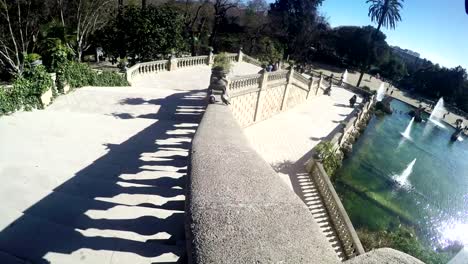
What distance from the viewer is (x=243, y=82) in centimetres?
1572

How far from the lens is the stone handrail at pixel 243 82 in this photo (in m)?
14.6

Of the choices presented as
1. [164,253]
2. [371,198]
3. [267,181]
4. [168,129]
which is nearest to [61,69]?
[168,129]

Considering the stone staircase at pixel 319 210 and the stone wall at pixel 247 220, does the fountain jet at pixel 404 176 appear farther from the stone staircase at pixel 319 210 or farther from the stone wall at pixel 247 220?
the stone wall at pixel 247 220

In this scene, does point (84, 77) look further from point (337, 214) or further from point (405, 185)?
point (405, 185)

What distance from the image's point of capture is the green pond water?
15.6 meters

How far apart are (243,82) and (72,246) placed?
40.0 ft

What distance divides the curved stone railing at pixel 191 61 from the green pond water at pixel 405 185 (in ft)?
51.6

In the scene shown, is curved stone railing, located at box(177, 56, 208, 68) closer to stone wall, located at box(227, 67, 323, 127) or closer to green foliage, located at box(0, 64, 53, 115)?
stone wall, located at box(227, 67, 323, 127)

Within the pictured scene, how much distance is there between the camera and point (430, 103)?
5338 centimetres

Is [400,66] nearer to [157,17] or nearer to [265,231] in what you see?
[157,17]

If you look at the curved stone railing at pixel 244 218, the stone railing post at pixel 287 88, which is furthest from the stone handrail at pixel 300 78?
the curved stone railing at pixel 244 218

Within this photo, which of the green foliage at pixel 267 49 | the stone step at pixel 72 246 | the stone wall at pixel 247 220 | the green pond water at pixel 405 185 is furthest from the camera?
the green foliage at pixel 267 49

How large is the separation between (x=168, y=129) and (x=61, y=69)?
292 inches

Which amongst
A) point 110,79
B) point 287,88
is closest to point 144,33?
point 110,79
